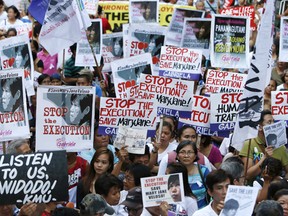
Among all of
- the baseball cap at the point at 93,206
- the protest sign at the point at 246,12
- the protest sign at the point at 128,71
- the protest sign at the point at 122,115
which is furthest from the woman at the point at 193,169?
the protest sign at the point at 246,12

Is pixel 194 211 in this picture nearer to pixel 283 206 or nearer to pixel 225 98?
pixel 283 206

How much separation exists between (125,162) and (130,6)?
25.4 ft

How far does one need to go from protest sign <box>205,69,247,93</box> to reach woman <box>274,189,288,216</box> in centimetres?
462

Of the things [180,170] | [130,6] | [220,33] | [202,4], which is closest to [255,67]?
[180,170]

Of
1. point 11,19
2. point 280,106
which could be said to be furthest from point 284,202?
point 11,19

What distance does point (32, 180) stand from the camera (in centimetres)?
934

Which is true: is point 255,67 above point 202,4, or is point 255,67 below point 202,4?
above

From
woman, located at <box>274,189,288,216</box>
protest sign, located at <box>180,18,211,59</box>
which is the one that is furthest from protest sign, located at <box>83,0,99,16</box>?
woman, located at <box>274,189,288,216</box>

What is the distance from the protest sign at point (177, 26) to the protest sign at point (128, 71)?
3.14 m

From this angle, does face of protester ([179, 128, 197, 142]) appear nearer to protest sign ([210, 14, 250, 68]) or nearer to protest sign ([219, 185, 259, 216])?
protest sign ([219, 185, 259, 216])

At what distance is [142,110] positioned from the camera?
13055 mm

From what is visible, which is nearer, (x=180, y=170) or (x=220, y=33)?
(x=180, y=170)

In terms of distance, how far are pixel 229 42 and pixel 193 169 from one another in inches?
225

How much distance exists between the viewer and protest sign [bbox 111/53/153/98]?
1437 centimetres
